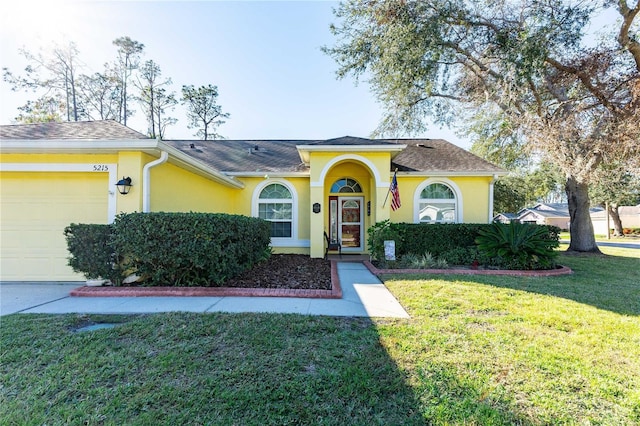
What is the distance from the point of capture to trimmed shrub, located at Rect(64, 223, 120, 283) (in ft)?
18.5

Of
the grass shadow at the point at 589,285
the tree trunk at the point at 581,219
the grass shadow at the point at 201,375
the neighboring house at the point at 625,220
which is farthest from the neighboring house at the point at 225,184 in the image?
the neighboring house at the point at 625,220

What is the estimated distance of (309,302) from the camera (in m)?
5.11

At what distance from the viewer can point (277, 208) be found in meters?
11.4

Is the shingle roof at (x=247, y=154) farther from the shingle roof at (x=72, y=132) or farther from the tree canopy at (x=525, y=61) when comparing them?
the tree canopy at (x=525, y=61)

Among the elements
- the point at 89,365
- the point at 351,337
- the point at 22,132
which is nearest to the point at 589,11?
the point at 351,337

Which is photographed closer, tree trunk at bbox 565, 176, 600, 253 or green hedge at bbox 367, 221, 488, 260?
green hedge at bbox 367, 221, 488, 260

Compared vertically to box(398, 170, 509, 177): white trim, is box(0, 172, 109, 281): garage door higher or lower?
lower

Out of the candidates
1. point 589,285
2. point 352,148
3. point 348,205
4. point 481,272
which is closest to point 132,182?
point 352,148

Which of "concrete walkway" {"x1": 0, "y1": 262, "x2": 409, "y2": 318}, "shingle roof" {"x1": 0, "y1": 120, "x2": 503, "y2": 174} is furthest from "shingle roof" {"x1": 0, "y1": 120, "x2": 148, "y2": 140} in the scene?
"concrete walkway" {"x1": 0, "y1": 262, "x2": 409, "y2": 318}

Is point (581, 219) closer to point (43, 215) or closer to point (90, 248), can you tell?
point (90, 248)

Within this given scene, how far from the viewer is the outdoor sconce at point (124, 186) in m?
6.00

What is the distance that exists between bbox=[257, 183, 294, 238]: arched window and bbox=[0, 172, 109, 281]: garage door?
221 inches

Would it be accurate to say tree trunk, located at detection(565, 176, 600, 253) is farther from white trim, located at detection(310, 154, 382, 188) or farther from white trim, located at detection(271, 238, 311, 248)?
white trim, located at detection(271, 238, 311, 248)

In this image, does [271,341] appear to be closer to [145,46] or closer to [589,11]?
[589,11]
